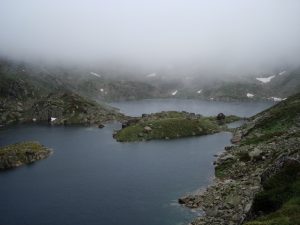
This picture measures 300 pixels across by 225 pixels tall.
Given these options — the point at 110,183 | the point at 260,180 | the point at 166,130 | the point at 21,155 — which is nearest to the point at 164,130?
the point at 166,130

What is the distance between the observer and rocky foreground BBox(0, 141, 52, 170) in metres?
145

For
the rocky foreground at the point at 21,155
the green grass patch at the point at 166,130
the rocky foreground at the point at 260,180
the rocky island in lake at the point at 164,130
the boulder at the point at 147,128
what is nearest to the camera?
the rocky foreground at the point at 260,180

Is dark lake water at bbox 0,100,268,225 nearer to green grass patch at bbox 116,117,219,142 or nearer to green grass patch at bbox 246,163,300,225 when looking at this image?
green grass patch at bbox 116,117,219,142

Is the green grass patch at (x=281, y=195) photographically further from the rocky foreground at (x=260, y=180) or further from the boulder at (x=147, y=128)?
the boulder at (x=147, y=128)

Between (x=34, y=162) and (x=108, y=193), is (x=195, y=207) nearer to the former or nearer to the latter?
(x=108, y=193)

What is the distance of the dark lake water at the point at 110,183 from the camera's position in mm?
92000

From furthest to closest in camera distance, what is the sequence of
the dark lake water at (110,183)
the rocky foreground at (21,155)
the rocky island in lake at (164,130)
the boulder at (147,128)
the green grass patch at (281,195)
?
the boulder at (147,128) → the rocky island in lake at (164,130) → the rocky foreground at (21,155) → the dark lake water at (110,183) → the green grass patch at (281,195)

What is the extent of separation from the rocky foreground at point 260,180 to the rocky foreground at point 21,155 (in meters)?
69.4

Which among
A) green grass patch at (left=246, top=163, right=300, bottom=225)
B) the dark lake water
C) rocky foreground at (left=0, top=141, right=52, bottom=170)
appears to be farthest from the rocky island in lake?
green grass patch at (left=246, top=163, right=300, bottom=225)

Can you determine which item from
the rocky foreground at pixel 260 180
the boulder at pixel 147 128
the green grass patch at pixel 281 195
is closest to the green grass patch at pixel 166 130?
the boulder at pixel 147 128

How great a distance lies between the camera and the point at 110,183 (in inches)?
4572

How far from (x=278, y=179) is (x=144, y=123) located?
5223 inches

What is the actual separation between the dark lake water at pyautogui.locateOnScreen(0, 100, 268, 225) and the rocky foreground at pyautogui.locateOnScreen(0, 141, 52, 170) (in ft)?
15.8

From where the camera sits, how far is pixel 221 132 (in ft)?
634
